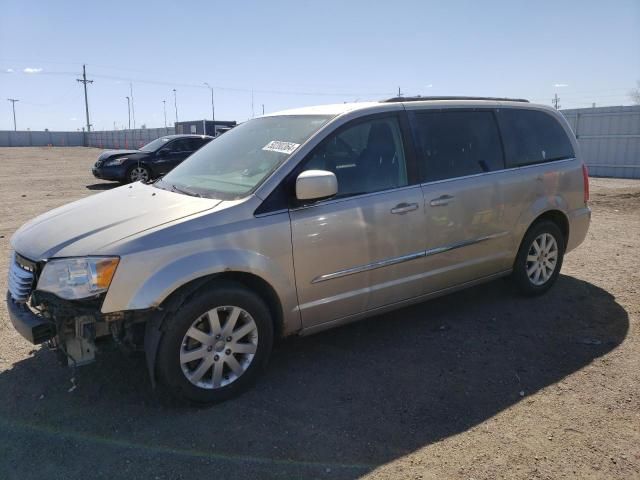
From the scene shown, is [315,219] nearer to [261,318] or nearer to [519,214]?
[261,318]

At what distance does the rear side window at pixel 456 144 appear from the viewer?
13.4 ft

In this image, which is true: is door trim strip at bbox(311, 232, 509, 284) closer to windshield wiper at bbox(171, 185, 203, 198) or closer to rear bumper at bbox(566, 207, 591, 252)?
windshield wiper at bbox(171, 185, 203, 198)

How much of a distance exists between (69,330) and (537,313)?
12.8 feet

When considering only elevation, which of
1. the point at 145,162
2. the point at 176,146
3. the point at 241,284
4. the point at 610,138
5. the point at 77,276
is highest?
the point at 610,138

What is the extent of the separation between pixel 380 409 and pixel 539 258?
2.69 m

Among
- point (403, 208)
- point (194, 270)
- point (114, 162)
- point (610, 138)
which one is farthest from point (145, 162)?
point (610, 138)

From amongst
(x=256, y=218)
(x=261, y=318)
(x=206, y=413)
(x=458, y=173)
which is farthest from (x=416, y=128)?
(x=206, y=413)

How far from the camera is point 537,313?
472cm

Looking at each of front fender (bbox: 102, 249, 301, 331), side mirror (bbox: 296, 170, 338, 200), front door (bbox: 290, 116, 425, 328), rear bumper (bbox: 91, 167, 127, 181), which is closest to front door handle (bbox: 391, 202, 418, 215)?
front door (bbox: 290, 116, 425, 328)

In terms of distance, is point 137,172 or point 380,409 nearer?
point 380,409

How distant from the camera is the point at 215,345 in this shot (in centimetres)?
318

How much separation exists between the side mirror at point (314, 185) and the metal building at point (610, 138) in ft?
55.2

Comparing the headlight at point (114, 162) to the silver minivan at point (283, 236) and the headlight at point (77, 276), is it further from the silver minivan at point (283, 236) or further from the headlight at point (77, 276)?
the headlight at point (77, 276)

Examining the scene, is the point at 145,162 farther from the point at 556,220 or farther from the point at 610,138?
the point at 610,138
